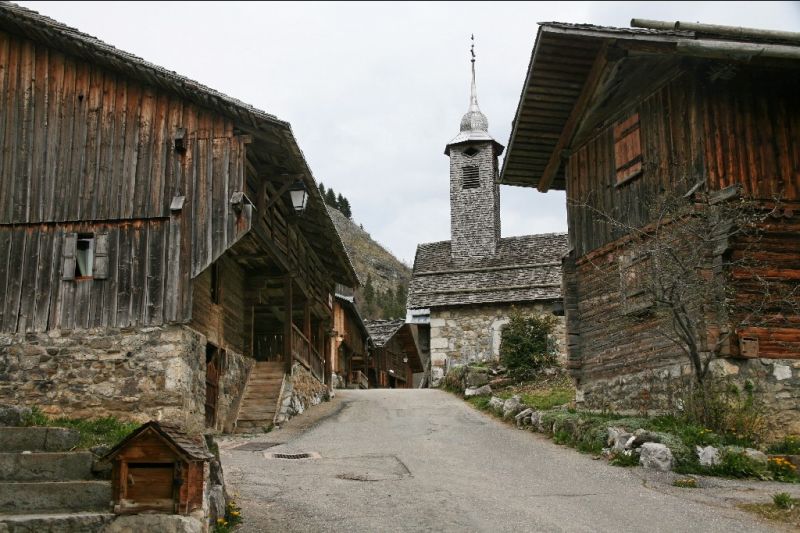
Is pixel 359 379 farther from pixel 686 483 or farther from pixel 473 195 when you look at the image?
pixel 686 483

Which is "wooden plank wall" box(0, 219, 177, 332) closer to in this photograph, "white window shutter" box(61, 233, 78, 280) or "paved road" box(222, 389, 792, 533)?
"white window shutter" box(61, 233, 78, 280)

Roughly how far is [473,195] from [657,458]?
25.8m

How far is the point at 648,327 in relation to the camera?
1509 centimetres

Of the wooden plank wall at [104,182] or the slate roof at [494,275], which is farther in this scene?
the slate roof at [494,275]

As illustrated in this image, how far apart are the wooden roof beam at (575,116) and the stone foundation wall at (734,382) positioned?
5.27m

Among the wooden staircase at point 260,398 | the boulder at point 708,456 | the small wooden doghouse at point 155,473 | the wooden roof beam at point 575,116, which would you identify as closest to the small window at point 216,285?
the wooden staircase at point 260,398

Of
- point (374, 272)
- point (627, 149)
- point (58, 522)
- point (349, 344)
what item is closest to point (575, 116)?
point (627, 149)

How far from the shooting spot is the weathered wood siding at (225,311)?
659 inches

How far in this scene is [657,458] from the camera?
Answer: 11781mm

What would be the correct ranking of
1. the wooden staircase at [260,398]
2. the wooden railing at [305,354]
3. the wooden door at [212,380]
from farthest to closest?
the wooden railing at [305,354], the wooden staircase at [260,398], the wooden door at [212,380]

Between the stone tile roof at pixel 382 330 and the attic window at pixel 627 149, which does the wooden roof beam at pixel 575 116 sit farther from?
the stone tile roof at pixel 382 330

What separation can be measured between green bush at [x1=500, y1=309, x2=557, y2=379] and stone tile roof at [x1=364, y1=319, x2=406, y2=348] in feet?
62.7

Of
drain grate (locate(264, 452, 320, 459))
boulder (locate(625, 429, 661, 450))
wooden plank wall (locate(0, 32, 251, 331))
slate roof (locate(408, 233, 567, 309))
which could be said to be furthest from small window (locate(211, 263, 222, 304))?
slate roof (locate(408, 233, 567, 309))

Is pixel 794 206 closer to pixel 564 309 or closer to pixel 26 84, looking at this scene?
pixel 564 309
